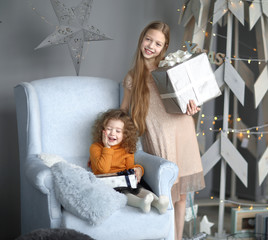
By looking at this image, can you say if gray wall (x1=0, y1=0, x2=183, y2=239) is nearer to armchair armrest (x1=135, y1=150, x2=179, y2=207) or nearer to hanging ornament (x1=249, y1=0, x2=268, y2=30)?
hanging ornament (x1=249, y1=0, x2=268, y2=30)

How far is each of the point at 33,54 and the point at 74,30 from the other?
1.21 ft

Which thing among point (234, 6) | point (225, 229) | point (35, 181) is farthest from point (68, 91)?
point (225, 229)

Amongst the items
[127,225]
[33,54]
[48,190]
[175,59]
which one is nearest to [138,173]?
[127,225]

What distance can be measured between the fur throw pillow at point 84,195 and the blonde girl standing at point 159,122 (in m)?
0.47

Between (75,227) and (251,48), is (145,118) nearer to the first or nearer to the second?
(75,227)

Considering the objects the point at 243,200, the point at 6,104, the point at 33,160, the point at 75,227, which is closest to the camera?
the point at 75,227

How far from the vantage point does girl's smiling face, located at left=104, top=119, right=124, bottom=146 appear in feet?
6.84

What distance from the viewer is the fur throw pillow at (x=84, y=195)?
5.42ft

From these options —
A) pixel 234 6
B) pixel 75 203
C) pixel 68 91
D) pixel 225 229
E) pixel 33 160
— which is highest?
pixel 234 6

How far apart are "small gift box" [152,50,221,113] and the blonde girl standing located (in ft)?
0.53

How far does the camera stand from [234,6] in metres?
2.46

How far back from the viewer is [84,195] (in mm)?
1691

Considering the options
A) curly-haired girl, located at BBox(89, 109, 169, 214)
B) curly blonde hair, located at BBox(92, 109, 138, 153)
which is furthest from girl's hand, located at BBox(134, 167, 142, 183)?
curly blonde hair, located at BBox(92, 109, 138, 153)

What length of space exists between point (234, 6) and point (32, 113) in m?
1.38
